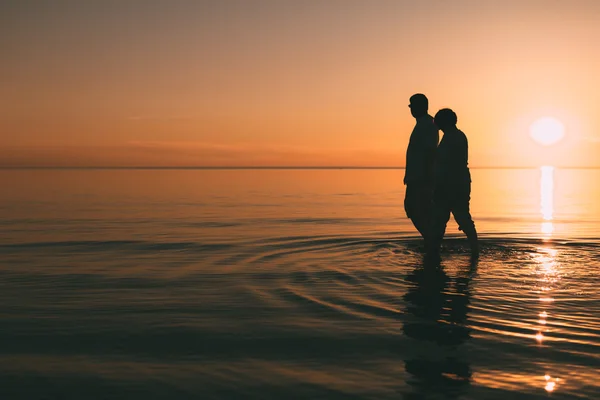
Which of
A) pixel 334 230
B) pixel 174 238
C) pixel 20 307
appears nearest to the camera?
pixel 20 307

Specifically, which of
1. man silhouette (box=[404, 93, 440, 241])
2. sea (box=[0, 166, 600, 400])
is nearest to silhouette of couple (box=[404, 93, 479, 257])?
man silhouette (box=[404, 93, 440, 241])

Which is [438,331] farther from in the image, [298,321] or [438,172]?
[438,172]

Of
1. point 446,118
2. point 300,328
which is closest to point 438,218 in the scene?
point 446,118

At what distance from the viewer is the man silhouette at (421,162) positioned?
1239 centimetres

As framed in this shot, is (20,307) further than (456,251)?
No

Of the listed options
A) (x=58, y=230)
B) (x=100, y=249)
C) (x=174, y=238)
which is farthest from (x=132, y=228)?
(x=100, y=249)

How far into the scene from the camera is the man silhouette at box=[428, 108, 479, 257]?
40.9ft

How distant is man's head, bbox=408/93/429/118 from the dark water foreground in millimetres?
2832

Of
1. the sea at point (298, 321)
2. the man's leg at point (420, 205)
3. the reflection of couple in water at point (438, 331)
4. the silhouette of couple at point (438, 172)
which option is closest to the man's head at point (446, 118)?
the silhouette of couple at point (438, 172)

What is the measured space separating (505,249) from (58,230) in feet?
40.3

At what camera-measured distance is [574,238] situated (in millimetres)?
16609

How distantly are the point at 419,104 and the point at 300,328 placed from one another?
6.88 m

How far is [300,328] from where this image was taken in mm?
6898

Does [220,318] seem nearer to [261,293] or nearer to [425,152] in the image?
[261,293]
